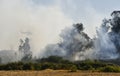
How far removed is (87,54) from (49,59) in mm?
21213

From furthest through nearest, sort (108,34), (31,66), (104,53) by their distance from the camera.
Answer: (104,53) → (108,34) → (31,66)

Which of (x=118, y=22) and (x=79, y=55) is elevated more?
(x=118, y=22)

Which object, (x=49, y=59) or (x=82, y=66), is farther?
(x=49, y=59)

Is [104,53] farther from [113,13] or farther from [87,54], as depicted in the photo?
[113,13]

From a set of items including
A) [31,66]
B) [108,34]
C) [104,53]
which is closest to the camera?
[31,66]

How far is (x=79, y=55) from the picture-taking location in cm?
15500

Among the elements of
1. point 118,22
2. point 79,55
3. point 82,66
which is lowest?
point 82,66

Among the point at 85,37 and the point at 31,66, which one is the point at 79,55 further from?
the point at 31,66

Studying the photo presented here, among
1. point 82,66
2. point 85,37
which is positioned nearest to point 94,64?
point 82,66

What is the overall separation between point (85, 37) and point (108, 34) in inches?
448

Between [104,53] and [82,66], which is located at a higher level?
[104,53]

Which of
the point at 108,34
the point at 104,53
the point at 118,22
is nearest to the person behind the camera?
the point at 118,22

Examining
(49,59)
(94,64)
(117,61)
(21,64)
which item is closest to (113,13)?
(117,61)

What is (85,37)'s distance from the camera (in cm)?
15325
